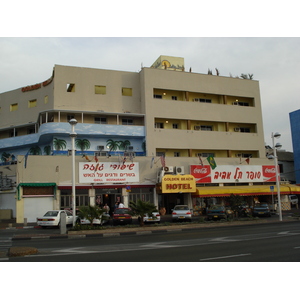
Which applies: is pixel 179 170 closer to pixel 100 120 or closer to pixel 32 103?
pixel 100 120

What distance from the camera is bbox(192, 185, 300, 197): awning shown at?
3569 centimetres

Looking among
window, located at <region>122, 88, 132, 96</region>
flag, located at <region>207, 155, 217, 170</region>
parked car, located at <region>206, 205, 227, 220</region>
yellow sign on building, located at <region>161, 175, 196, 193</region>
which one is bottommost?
parked car, located at <region>206, 205, 227, 220</region>

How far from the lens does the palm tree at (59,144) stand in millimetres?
36219

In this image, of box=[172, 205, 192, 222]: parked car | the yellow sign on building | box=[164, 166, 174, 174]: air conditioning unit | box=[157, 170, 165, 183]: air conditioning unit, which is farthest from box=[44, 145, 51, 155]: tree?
box=[172, 205, 192, 222]: parked car

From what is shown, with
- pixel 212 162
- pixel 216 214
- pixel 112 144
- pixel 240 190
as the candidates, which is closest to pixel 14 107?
pixel 112 144

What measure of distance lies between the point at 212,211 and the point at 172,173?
8.62m

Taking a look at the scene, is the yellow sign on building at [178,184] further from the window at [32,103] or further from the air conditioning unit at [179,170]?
the window at [32,103]


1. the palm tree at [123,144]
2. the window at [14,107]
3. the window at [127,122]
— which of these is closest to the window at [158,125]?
the window at [127,122]

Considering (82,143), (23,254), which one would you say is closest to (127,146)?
(82,143)

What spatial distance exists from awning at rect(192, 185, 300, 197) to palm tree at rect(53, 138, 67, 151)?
594 inches

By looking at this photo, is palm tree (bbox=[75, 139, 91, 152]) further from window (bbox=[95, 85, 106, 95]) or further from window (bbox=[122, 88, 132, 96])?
window (bbox=[122, 88, 132, 96])

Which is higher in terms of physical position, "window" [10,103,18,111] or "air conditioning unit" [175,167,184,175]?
"window" [10,103,18,111]

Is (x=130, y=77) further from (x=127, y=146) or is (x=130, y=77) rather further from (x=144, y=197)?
(x=144, y=197)

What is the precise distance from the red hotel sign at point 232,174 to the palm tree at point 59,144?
47.3 feet
